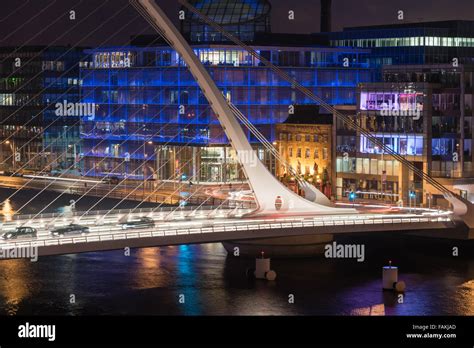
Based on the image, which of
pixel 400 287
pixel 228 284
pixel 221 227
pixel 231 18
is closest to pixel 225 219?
pixel 228 284

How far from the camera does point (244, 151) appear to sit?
173 feet

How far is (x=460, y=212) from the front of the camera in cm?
5647

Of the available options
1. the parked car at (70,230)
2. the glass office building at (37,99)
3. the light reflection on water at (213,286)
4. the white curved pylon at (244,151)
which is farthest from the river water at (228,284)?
the glass office building at (37,99)

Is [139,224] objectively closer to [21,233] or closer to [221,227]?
[221,227]

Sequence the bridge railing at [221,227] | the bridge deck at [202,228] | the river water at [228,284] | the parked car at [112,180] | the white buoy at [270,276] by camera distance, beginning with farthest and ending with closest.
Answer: the parked car at [112,180]
the white buoy at [270,276]
the river water at [228,284]
the bridge deck at [202,228]
the bridge railing at [221,227]

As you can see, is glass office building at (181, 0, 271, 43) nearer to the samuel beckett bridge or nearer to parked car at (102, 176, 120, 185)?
parked car at (102, 176, 120, 185)

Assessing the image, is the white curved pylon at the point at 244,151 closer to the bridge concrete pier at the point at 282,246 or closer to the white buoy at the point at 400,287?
the bridge concrete pier at the point at 282,246

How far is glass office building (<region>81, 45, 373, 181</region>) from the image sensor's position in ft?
270

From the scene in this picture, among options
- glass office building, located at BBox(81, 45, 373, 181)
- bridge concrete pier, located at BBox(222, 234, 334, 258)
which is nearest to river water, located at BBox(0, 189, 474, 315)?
bridge concrete pier, located at BBox(222, 234, 334, 258)

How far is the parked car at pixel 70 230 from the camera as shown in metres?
47.4

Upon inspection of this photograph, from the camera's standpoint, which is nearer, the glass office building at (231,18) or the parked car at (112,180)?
the parked car at (112,180)

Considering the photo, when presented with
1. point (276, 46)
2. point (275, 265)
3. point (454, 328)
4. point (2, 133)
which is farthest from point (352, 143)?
point (2, 133)

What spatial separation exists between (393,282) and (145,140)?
3676 cm

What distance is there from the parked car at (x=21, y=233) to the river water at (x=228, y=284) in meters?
2.03
